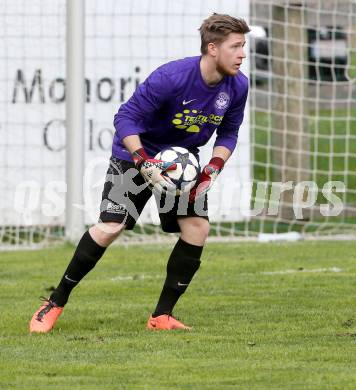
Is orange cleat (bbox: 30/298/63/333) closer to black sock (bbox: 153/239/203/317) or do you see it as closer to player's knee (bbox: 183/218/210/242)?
black sock (bbox: 153/239/203/317)

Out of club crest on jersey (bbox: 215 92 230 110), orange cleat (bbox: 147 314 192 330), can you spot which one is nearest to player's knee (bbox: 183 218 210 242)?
orange cleat (bbox: 147 314 192 330)

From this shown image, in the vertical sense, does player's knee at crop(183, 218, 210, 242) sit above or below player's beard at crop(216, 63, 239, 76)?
below

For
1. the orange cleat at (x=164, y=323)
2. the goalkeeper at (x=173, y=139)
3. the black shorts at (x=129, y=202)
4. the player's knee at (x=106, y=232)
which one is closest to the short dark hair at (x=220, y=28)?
the goalkeeper at (x=173, y=139)

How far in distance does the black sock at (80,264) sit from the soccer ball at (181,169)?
62 cm

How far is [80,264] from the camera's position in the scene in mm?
6727

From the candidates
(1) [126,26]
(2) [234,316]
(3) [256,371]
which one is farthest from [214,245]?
(3) [256,371]

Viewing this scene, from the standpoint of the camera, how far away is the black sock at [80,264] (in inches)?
264

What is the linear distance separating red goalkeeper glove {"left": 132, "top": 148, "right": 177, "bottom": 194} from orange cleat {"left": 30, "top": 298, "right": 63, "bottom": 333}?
3.07ft

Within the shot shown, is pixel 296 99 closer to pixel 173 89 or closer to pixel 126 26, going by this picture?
pixel 126 26

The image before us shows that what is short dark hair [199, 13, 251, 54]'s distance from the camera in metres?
6.45

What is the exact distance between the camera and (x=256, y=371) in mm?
5195

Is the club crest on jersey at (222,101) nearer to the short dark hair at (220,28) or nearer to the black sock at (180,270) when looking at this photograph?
the short dark hair at (220,28)

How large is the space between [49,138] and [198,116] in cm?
625

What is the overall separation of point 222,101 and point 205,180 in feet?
1.48
